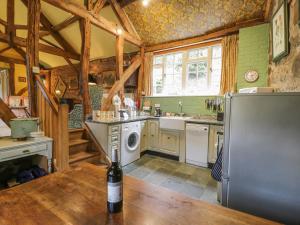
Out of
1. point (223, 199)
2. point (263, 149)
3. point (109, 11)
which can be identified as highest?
point (109, 11)

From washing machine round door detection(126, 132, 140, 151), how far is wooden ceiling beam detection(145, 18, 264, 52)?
2.49 metres

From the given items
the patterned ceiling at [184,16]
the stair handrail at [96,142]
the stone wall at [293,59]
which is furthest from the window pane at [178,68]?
the stair handrail at [96,142]

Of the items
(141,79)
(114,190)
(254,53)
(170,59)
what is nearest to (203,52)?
(170,59)

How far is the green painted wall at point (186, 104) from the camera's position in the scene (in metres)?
4.01

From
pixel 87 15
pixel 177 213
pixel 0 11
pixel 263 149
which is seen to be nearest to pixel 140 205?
pixel 177 213

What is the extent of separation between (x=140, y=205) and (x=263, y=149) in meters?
0.96

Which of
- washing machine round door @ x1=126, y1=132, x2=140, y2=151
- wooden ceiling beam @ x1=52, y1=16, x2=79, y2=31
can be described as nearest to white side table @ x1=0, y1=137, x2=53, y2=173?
washing machine round door @ x1=126, y1=132, x2=140, y2=151

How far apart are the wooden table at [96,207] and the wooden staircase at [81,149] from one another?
225 cm

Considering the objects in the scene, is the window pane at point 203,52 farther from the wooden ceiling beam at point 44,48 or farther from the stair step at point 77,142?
the wooden ceiling beam at point 44,48

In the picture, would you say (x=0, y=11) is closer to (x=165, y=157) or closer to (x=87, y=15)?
(x=87, y=15)

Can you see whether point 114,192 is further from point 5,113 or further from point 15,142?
point 5,113

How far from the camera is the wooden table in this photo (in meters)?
0.66

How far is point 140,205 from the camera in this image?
768 millimetres

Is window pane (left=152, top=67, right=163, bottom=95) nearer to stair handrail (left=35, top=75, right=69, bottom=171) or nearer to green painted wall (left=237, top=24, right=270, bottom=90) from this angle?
green painted wall (left=237, top=24, right=270, bottom=90)
